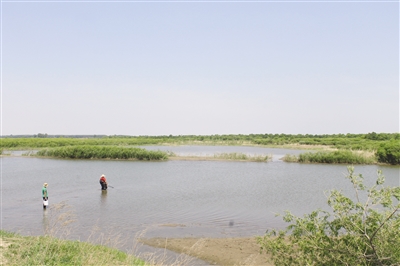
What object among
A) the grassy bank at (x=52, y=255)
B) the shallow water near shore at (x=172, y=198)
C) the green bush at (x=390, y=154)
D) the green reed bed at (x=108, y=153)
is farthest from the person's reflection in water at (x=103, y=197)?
the green bush at (x=390, y=154)

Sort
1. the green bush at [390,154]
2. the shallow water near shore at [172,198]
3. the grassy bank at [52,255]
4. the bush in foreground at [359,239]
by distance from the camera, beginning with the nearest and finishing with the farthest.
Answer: the bush in foreground at [359,239]
the grassy bank at [52,255]
the shallow water near shore at [172,198]
the green bush at [390,154]

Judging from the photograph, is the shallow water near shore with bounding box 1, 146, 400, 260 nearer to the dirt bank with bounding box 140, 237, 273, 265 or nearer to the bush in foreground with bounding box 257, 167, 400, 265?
the dirt bank with bounding box 140, 237, 273, 265

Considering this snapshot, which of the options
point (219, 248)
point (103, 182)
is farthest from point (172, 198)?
point (219, 248)

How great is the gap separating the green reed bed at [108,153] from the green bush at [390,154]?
26.6m

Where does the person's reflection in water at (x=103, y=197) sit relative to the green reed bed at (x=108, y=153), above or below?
below

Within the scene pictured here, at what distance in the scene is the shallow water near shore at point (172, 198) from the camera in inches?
619

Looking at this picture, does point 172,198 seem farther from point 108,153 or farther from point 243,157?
point 108,153

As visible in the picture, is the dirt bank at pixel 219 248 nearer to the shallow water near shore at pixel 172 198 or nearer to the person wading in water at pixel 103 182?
the shallow water near shore at pixel 172 198

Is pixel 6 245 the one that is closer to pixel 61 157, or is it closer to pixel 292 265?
pixel 292 265

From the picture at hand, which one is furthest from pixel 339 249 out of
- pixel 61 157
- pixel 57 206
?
pixel 61 157

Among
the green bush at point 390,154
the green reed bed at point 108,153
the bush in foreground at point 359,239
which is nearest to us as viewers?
the bush in foreground at point 359,239

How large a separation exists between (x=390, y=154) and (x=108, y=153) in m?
35.6

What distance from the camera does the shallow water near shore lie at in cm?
1573

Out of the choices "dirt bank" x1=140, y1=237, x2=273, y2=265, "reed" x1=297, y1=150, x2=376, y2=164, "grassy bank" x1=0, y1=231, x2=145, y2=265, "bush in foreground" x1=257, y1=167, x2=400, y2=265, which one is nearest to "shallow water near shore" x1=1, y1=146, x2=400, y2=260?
"dirt bank" x1=140, y1=237, x2=273, y2=265
